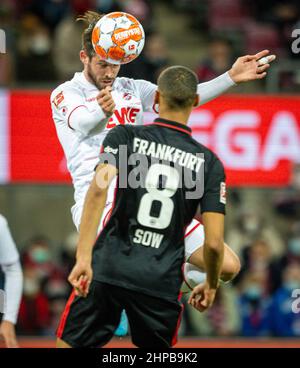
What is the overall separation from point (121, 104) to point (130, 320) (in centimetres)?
164

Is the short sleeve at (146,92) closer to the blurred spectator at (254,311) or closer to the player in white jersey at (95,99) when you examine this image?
the player in white jersey at (95,99)

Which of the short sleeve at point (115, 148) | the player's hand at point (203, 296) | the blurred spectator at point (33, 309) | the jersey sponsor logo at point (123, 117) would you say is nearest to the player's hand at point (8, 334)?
the player's hand at point (203, 296)

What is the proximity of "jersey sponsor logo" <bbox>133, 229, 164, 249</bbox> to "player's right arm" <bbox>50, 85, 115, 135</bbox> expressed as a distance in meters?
0.78

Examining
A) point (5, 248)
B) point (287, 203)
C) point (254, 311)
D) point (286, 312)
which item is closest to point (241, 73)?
point (5, 248)

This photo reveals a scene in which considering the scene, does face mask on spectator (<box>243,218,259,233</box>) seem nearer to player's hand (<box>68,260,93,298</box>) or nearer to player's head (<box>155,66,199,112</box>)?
player's head (<box>155,66,199,112</box>)

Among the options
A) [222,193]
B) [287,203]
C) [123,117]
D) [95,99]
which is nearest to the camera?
[222,193]

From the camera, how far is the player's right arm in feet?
20.8

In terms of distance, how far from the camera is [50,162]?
13.1 meters

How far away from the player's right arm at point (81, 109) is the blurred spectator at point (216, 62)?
635 cm

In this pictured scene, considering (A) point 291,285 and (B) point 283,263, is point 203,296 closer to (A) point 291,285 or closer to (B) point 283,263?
(A) point 291,285

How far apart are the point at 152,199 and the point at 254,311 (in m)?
7.31

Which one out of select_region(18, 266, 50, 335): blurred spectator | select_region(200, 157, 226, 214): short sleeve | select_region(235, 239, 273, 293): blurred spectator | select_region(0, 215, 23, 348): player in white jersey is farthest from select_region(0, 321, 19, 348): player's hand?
select_region(235, 239, 273, 293): blurred spectator

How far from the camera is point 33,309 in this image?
12.9 metres

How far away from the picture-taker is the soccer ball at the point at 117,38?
6809 millimetres
